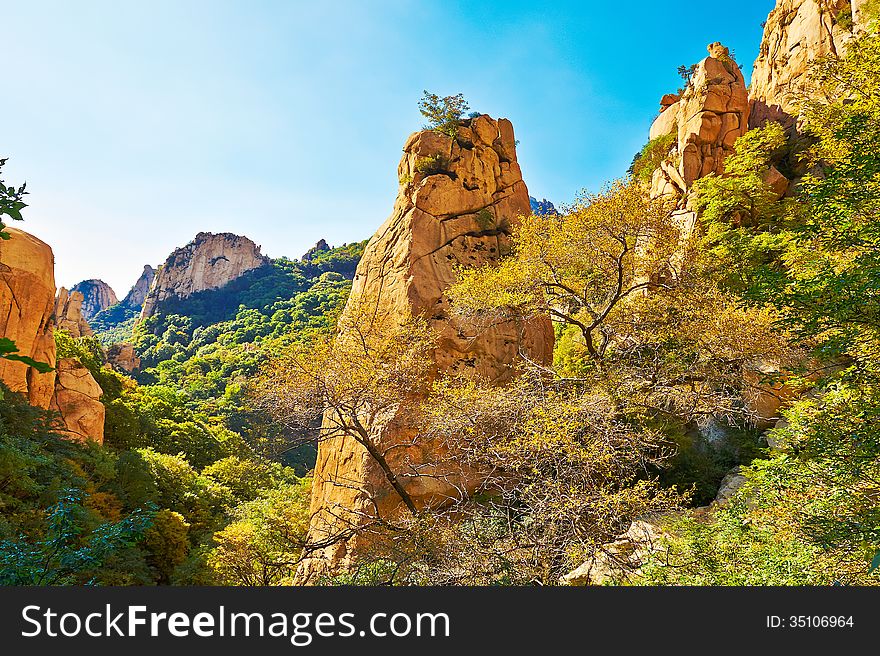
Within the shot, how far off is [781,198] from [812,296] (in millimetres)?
17402

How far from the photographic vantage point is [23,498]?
12.6m

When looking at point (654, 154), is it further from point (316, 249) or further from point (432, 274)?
point (316, 249)

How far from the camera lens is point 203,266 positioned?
91688 mm

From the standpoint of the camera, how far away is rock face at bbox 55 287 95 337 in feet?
162

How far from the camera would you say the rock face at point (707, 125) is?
2231cm

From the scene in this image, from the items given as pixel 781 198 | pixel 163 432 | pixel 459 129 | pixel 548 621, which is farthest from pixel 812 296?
pixel 163 432

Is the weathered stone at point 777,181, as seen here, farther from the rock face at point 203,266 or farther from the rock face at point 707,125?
the rock face at point 203,266

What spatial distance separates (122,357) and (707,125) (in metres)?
63.9

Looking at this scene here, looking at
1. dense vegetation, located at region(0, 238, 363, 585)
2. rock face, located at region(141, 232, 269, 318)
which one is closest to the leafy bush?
dense vegetation, located at region(0, 238, 363, 585)

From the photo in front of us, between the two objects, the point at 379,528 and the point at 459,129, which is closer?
the point at 379,528

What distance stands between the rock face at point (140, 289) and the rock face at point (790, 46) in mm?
139681

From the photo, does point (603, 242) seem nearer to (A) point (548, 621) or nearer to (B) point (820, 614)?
(B) point (820, 614)

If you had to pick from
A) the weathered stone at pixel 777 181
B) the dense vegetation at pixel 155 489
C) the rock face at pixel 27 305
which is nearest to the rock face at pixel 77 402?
the dense vegetation at pixel 155 489

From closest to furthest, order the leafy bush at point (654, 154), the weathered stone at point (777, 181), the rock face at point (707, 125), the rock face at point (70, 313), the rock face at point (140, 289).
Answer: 1. the weathered stone at point (777, 181)
2. the rock face at point (707, 125)
3. the leafy bush at point (654, 154)
4. the rock face at point (70, 313)
5. the rock face at point (140, 289)
